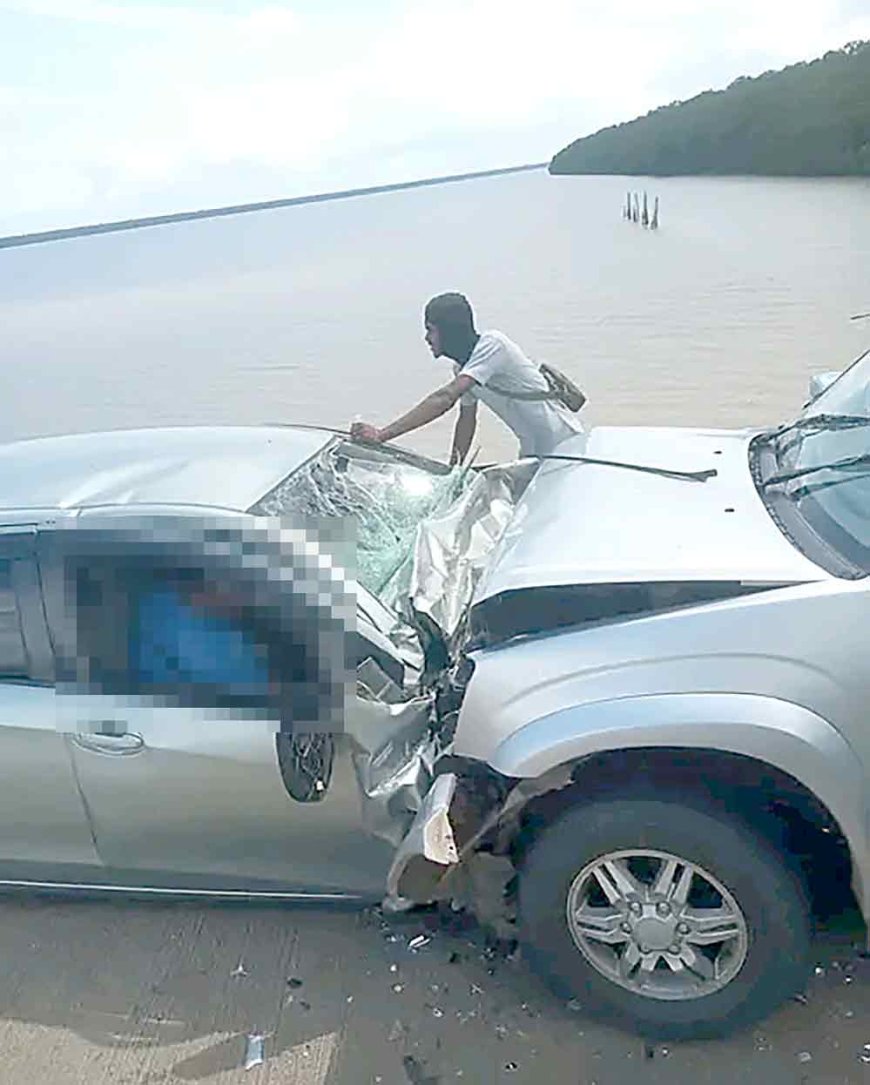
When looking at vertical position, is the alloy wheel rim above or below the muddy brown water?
above

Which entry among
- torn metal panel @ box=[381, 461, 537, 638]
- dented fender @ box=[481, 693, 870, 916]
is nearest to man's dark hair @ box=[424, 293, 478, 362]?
torn metal panel @ box=[381, 461, 537, 638]

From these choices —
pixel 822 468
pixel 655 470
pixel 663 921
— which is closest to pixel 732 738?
pixel 663 921

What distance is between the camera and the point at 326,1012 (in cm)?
336

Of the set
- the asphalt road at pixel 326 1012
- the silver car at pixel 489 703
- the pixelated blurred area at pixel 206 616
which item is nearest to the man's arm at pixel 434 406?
the silver car at pixel 489 703

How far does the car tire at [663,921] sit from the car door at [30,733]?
1377 millimetres

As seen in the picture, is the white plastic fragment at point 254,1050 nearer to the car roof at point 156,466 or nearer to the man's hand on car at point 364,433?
the car roof at point 156,466

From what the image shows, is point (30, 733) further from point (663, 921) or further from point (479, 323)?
point (479, 323)

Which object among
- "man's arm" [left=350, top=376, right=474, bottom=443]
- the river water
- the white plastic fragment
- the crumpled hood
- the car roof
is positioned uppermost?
the crumpled hood

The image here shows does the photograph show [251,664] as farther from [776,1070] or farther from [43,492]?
[776,1070]

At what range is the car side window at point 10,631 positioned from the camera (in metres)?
3.44

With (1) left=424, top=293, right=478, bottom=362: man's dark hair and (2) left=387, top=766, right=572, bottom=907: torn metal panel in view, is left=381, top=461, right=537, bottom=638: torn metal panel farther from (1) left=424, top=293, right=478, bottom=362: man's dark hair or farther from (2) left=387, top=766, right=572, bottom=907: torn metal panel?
(1) left=424, top=293, right=478, bottom=362: man's dark hair

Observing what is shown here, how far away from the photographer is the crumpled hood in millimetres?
2994

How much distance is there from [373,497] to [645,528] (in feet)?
3.81

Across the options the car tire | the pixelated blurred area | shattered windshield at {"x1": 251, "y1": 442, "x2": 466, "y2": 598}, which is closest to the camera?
the car tire
